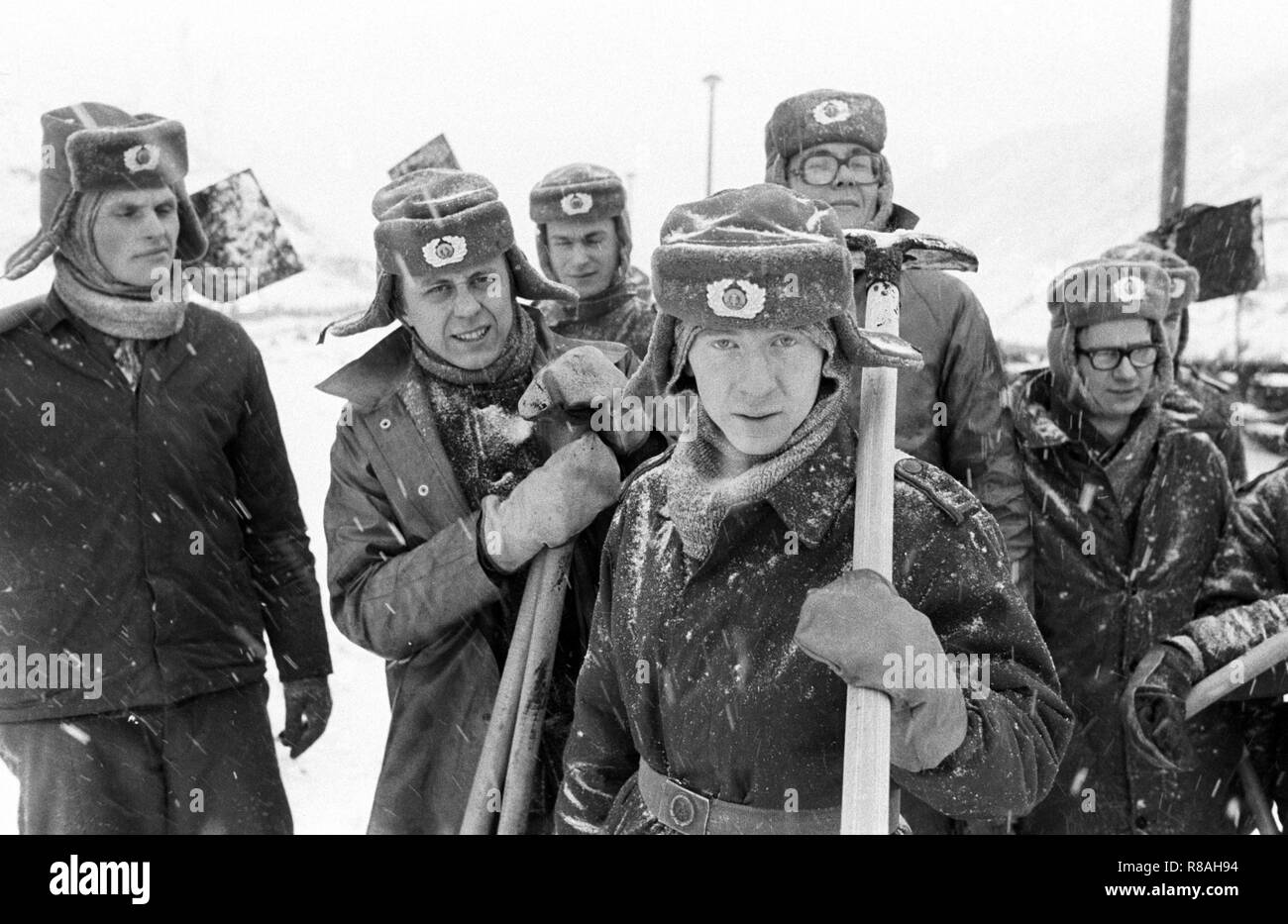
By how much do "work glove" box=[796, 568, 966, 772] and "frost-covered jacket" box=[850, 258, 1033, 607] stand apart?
1601mm

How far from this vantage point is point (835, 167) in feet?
12.4

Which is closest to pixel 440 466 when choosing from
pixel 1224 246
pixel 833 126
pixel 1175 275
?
pixel 833 126

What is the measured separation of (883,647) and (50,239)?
2.29 meters

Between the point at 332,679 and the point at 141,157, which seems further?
the point at 332,679

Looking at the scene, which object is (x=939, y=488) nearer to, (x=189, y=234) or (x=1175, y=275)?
(x=189, y=234)

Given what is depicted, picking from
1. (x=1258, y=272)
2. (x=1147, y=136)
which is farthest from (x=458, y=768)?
(x=1147, y=136)

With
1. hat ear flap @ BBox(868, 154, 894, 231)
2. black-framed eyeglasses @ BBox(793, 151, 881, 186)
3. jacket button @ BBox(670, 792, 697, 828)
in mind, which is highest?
black-framed eyeglasses @ BBox(793, 151, 881, 186)

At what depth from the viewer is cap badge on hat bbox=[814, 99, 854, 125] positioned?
3773 mm

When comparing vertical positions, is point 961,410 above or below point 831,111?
below

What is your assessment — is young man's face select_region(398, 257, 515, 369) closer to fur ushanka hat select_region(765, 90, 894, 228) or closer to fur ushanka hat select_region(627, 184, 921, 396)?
fur ushanka hat select_region(627, 184, 921, 396)

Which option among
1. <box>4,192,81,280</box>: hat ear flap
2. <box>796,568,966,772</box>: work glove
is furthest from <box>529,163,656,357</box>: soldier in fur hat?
<box>796,568,966,772</box>: work glove

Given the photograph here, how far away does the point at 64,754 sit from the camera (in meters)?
3.21
